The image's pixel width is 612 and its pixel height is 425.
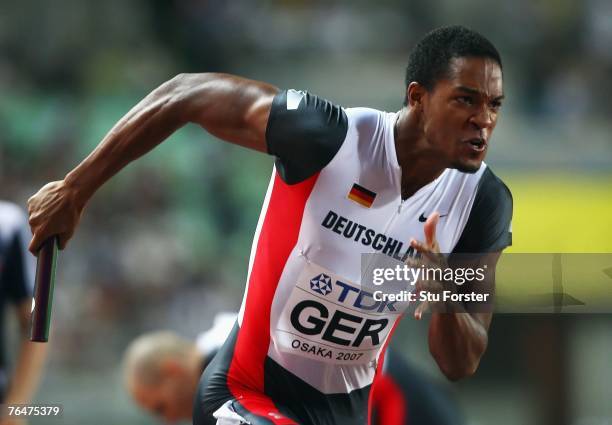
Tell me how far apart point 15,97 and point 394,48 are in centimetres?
487

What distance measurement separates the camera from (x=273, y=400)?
414cm

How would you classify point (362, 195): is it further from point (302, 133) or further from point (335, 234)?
point (302, 133)

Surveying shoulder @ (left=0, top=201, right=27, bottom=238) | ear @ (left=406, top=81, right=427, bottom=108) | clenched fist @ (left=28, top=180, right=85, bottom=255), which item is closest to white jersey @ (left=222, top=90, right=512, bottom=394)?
ear @ (left=406, top=81, right=427, bottom=108)

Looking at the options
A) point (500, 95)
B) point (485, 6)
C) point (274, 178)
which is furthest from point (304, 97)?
point (485, 6)

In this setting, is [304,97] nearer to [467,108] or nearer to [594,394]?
[467,108]

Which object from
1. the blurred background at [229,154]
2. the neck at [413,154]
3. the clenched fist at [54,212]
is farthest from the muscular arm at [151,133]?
the blurred background at [229,154]

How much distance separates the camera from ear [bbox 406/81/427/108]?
401 cm

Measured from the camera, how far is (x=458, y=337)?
3861 mm

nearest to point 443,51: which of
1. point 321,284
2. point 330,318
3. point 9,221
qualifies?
point 321,284

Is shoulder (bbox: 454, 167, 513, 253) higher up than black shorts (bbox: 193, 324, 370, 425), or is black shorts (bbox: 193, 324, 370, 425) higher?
shoulder (bbox: 454, 167, 513, 253)

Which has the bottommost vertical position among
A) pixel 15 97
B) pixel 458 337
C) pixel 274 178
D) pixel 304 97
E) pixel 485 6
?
pixel 458 337

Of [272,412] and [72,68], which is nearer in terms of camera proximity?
[272,412]

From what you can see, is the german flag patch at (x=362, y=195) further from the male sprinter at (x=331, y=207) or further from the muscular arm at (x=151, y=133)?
the muscular arm at (x=151, y=133)

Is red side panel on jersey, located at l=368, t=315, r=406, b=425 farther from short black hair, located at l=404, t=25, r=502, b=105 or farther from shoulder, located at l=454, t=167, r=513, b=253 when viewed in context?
short black hair, located at l=404, t=25, r=502, b=105
